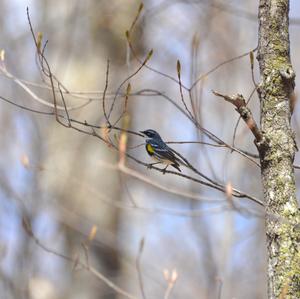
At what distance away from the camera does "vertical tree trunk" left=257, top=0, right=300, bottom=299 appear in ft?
6.46

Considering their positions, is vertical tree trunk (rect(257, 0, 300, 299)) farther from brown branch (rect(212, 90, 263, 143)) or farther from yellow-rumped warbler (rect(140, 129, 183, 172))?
yellow-rumped warbler (rect(140, 129, 183, 172))

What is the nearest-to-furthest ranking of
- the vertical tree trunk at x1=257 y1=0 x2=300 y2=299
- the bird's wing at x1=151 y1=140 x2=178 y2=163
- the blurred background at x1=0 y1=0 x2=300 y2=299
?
the vertical tree trunk at x1=257 y1=0 x2=300 y2=299 → the bird's wing at x1=151 y1=140 x2=178 y2=163 → the blurred background at x1=0 y1=0 x2=300 y2=299

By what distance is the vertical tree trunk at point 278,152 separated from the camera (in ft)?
6.46

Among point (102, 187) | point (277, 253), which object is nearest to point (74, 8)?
point (102, 187)

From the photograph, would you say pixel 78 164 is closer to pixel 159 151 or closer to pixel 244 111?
pixel 159 151

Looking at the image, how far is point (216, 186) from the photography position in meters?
2.05

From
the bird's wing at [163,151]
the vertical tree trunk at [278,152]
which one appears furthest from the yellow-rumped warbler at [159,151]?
the vertical tree trunk at [278,152]

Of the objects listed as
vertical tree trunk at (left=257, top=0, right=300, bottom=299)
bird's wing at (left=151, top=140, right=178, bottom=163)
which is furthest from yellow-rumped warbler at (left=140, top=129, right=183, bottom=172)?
vertical tree trunk at (left=257, top=0, right=300, bottom=299)

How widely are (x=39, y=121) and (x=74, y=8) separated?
1.22 meters

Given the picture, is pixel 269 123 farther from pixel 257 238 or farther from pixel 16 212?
pixel 257 238

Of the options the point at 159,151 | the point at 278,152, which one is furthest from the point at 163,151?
the point at 278,152

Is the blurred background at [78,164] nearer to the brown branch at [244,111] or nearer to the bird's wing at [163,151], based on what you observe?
the bird's wing at [163,151]

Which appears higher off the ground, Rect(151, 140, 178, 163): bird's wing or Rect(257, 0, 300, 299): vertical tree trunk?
Rect(151, 140, 178, 163): bird's wing

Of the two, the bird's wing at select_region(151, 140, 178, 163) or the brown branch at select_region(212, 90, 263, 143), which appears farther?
the bird's wing at select_region(151, 140, 178, 163)
